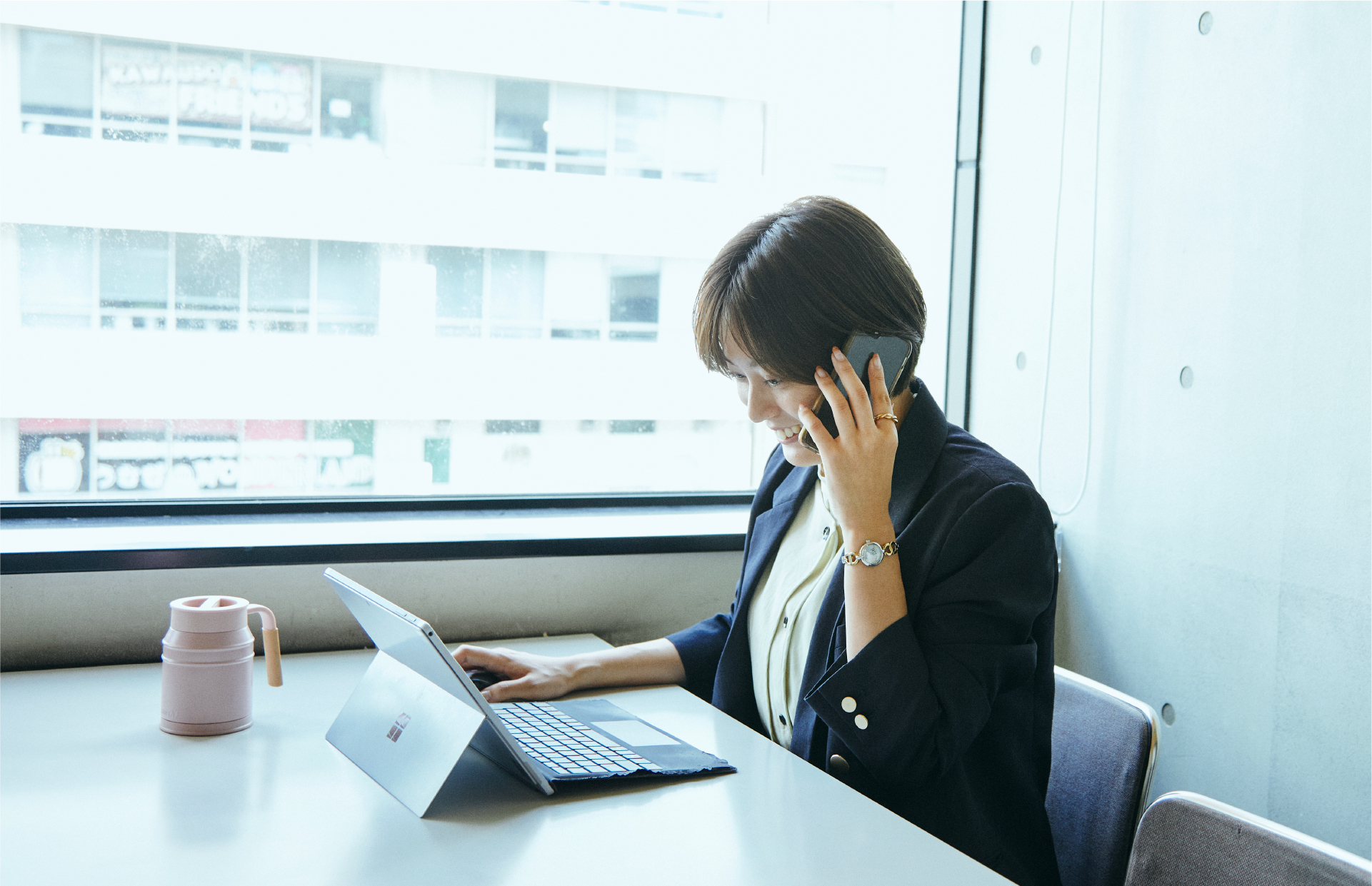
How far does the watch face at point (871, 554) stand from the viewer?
1168mm

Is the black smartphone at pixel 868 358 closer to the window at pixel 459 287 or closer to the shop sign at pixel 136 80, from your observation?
the window at pixel 459 287

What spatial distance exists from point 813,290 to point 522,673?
0.61 metres

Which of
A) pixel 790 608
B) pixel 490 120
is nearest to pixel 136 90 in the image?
pixel 490 120

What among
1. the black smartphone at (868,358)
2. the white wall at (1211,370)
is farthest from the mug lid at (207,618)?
the white wall at (1211,370)

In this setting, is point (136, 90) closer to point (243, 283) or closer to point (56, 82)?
point (56, 82)

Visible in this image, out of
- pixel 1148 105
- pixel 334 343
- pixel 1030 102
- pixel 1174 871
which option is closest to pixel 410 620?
pixel 1174 871

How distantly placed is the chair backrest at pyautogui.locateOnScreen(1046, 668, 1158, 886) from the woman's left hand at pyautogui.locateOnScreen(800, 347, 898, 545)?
0.34 metres

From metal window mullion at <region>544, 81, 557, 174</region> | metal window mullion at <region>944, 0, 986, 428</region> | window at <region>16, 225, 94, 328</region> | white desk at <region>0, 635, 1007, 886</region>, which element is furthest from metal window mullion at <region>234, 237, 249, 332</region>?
metal window mullion at <region>944, 0, 986, 428</region>

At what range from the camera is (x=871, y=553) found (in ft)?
3.84

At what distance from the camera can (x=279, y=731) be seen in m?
1.19

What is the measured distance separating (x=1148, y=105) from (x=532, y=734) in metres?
1.53

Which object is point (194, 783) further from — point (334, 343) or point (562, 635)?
point (334, 343)

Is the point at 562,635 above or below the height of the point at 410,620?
below

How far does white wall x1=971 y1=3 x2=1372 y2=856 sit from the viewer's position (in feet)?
4.88
